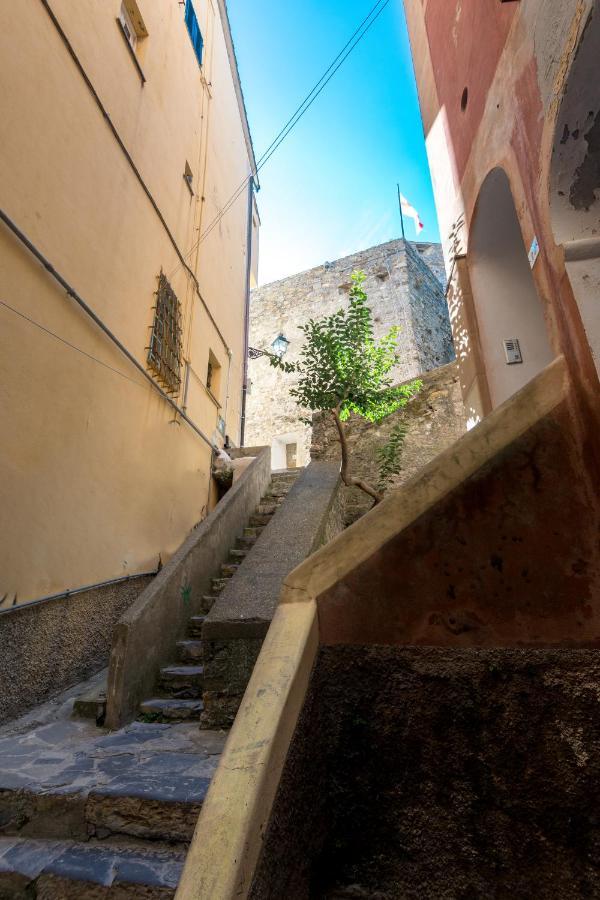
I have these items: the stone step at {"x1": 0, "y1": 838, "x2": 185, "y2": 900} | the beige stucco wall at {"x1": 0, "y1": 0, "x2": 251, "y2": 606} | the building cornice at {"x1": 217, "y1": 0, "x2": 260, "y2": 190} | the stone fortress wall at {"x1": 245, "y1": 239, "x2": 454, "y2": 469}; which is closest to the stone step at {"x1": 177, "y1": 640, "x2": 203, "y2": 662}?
the beige stucco wall at {"x1": 0, "y1": 0, "x2": 251, "y2": 606}

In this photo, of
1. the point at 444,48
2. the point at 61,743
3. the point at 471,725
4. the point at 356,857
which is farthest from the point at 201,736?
the point at 444,48

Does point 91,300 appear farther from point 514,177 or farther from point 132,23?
point 132,23

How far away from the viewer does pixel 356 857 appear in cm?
166

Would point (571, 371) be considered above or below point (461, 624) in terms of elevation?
above

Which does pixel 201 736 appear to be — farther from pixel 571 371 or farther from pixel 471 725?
pixel 571 371

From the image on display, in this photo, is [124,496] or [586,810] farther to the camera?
[124,496]

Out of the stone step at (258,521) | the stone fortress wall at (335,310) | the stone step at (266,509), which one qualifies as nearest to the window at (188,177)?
the stone step at (266,509)

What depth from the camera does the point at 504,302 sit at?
4219 mm

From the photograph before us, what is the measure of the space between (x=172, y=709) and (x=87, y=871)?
4.18 feet

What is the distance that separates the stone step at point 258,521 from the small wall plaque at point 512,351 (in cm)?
319

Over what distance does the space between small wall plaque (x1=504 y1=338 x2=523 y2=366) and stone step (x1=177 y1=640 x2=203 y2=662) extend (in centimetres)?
364

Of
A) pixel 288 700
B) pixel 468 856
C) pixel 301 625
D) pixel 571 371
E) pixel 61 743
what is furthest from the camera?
pixel 61 743

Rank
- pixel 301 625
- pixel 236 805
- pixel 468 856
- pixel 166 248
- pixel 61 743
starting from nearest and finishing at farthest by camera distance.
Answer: pixel 236 805
pixel 468 856
pixel 301 625
pixel 61 743
pixel 166 248

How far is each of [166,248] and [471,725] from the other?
20.8 ft
